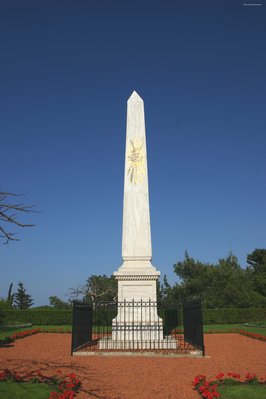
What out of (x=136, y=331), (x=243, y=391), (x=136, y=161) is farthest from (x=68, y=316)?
(x=243, y=391)

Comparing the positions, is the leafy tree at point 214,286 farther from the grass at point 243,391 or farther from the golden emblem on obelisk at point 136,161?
the grass at point 243,391

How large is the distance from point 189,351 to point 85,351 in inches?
136

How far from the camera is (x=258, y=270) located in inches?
1934

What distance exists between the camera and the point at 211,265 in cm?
4294

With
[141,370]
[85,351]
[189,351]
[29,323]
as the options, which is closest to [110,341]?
[85,351]

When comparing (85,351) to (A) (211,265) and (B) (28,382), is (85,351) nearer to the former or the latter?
(B) (28,382)

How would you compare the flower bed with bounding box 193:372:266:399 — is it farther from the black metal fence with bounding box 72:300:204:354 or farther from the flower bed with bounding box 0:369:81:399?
the black metal fence with bounding box 72:300:204:354

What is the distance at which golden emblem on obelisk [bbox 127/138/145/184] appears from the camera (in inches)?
617

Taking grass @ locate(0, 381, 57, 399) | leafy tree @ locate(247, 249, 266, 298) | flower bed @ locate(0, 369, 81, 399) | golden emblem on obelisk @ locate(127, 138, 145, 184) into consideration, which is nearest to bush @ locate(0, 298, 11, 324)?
golden emblem on obelisk @ locate(127, 138, 145, 184)

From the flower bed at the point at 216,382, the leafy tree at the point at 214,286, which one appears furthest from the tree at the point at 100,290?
the flower bed at the point at 216,382

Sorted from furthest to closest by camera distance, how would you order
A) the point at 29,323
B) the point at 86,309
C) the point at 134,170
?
1. the point at 29,323
2. the point at 134,170
3. the point at 86,309

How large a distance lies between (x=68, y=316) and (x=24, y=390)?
21.2 meters

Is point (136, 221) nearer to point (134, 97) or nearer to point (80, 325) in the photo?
point (80, 325)

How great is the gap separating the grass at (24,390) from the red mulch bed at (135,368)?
72 cm
